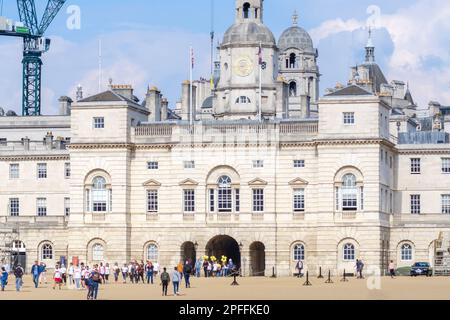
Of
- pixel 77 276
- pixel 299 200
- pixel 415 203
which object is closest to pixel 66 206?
pixel 299 200

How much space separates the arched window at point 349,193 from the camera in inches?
4245

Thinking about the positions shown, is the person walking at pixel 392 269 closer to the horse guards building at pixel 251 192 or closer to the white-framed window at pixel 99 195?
the horse guards building at pixel 251 192

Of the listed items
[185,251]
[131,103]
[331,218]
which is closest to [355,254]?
[331,218]

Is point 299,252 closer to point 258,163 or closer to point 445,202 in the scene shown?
point 258,163

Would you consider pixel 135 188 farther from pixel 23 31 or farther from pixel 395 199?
pixel 23 31

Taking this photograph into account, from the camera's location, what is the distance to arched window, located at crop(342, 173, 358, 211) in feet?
354

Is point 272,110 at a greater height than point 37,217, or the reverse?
point 272,110

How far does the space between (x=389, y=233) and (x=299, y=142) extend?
9644 mm

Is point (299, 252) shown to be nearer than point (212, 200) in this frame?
Yes

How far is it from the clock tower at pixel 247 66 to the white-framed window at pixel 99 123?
17183 mm

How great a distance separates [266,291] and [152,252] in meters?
34.8

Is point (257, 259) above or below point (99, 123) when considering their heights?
below

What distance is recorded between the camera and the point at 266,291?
3078 inches

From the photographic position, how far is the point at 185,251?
369ft
